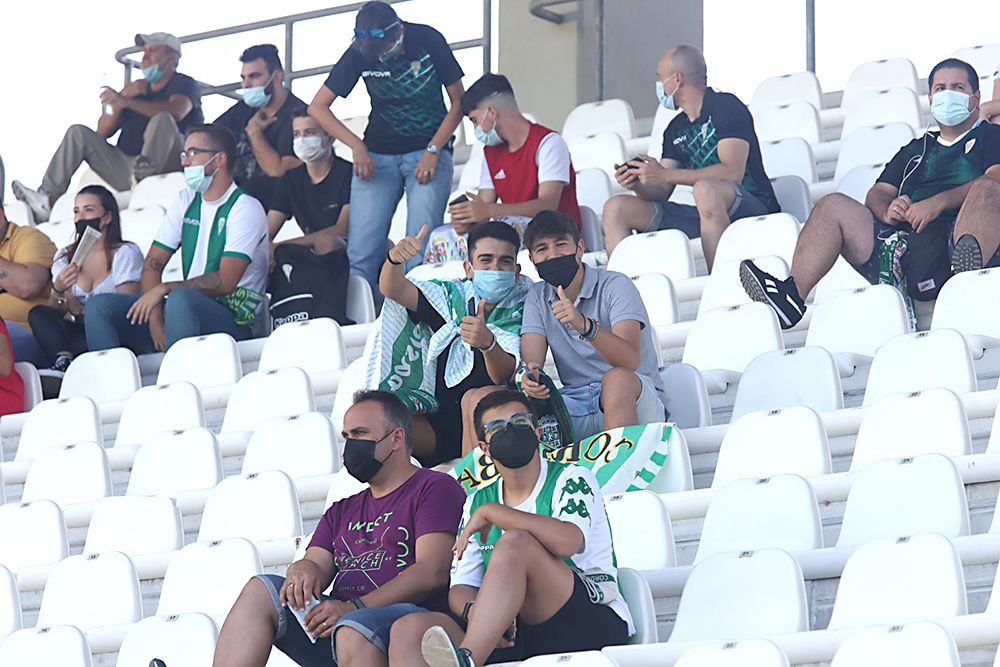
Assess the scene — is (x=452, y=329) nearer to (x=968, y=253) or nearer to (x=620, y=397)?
(x=620, y=397)

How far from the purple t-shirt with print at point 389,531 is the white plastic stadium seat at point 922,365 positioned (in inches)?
49.3

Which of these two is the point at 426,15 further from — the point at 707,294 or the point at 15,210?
the point at 707,294

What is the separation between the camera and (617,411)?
4.69 metres

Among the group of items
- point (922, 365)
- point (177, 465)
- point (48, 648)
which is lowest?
point (48, 648)

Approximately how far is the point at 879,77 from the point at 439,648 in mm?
4847

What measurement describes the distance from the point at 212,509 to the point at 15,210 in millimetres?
4238

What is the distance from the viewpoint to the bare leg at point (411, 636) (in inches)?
147

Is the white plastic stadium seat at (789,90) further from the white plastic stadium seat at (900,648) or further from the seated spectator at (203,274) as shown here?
the white plastic stadium seat at (900,648)

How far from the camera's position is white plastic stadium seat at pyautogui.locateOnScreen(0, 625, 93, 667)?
4375mm

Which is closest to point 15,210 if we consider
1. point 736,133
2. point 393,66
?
point 393,66

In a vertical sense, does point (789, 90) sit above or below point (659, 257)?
above

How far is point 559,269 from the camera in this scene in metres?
4.94

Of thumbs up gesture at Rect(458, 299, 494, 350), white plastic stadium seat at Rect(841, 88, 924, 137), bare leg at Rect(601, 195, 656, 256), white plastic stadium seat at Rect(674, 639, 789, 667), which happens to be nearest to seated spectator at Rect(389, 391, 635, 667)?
white plastic stadium seat at Rect(674, 639, 789, 667)

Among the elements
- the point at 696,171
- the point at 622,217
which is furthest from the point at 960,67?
the point at 622,217
